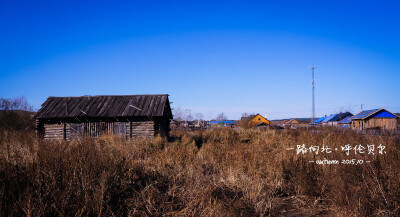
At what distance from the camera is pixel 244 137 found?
1394 centimetres

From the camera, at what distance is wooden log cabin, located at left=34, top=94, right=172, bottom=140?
15383 mm

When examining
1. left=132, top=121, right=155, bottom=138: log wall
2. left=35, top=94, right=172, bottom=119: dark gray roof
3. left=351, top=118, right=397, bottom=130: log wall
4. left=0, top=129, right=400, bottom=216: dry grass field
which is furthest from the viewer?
left=351, top=118, right=397, bottom=130: log wall

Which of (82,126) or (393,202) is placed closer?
(393,202)

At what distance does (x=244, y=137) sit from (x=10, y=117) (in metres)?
26.9

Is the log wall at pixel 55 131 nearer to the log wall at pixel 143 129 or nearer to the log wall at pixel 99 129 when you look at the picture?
the log wall at pixel 99 129

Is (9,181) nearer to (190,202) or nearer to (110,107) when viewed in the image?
(190,202)

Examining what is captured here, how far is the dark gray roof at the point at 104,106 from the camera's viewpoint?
15.4m

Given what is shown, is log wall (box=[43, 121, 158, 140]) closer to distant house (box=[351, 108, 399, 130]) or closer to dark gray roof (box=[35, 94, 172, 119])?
dark gray roof (box=[35, 94, 172, 119])

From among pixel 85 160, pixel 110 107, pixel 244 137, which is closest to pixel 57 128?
pixel 110 107

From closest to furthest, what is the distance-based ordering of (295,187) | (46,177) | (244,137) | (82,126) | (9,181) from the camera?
(9,181) → (46,177) → (295,187) → (244,137) → (82,126)

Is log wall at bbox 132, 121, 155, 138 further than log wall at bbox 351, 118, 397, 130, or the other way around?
log wall at bbox 351, 118, 397, 130

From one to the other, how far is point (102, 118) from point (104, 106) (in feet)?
3.64

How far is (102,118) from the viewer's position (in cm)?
1577

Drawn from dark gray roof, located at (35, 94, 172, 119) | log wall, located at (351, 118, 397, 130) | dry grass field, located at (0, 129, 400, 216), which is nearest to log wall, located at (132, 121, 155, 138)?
dark gray roof, located at (35, 94, 172, 119)
